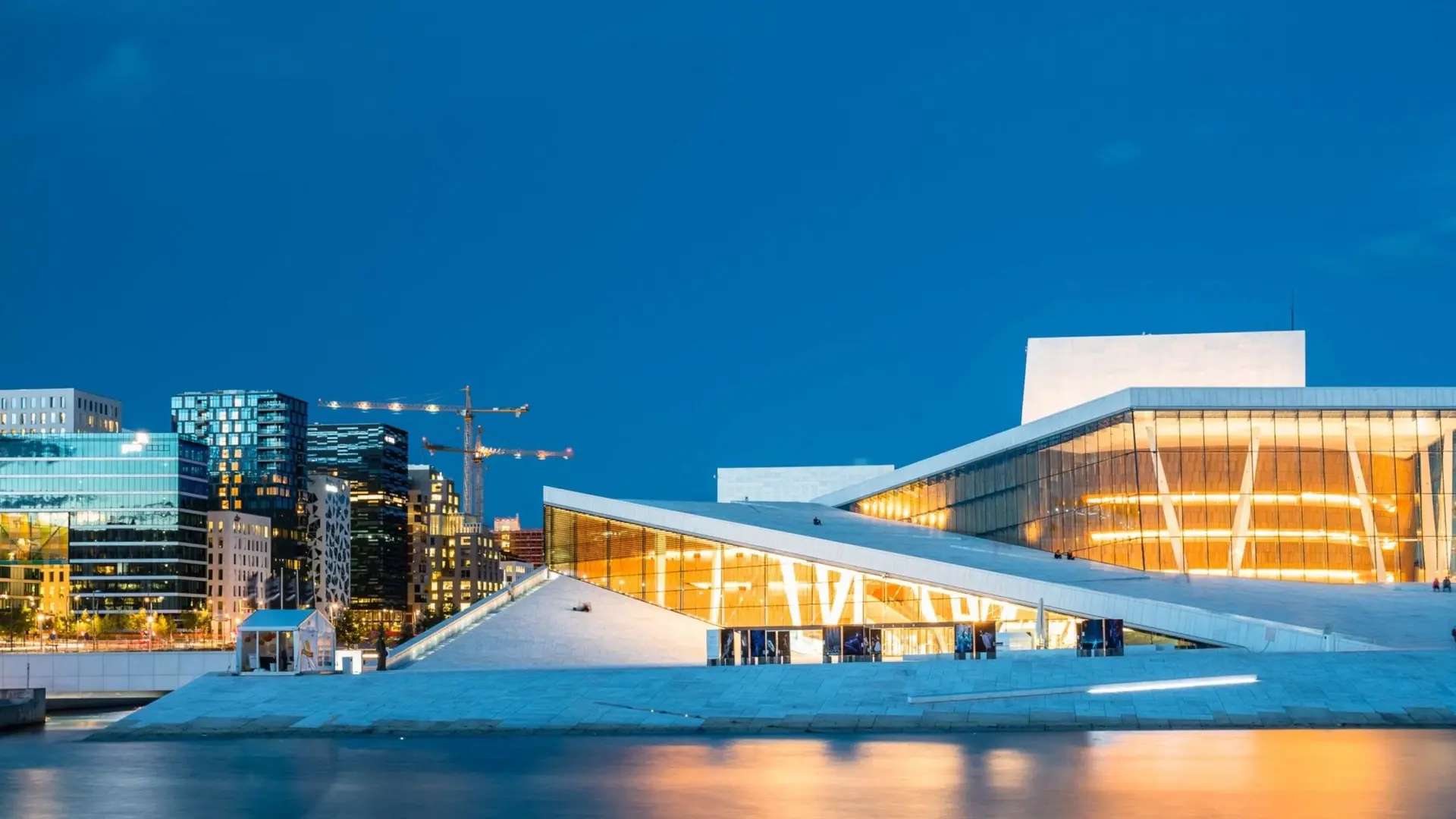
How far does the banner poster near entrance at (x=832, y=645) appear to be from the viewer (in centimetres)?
3553

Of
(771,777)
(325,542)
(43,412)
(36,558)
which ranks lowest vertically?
(771,777)

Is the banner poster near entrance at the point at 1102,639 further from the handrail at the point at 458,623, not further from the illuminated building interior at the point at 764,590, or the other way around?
the handrail at the point at 458,623

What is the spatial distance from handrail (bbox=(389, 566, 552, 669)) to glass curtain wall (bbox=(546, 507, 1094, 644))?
4.14 ft

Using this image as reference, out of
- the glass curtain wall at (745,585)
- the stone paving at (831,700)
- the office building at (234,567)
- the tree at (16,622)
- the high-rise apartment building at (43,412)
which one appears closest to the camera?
the stone paving at (831,700)

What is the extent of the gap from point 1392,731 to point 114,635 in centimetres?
10411

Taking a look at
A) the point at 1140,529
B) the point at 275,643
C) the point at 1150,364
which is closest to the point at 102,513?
the point at 1150,364

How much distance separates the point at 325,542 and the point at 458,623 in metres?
149

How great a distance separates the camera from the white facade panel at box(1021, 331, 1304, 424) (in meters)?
51.5

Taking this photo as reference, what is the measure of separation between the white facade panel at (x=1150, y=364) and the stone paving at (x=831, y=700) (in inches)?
840

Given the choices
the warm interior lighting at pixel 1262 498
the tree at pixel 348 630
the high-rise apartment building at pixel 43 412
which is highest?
the high-rise apartment building at pixel 43 412

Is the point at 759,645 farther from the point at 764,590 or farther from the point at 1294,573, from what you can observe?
the point at 1294,573

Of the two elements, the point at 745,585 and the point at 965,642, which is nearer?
the point at 965,642

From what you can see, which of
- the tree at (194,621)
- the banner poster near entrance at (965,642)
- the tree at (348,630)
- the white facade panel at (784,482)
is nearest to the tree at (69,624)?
the tree at (194,621)

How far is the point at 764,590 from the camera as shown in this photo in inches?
1966
